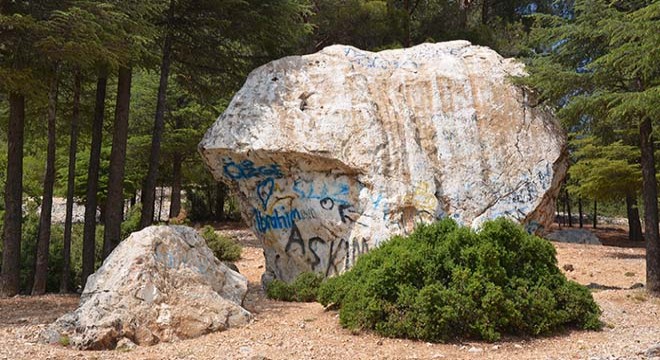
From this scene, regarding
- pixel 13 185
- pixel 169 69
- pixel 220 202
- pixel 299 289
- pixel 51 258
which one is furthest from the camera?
pixel 220 202

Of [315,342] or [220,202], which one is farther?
[220,202]

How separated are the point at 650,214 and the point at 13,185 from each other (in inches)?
400

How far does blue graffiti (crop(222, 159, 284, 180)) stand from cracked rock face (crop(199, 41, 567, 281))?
0.02 m

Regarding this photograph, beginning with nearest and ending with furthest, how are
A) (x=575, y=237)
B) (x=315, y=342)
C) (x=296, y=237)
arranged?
1. (x=315, y=342)
2. (x=296, y=237)
3. (x=575, y=237)

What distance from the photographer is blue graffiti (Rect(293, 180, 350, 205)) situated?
34.3 ft

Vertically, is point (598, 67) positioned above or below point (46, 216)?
above

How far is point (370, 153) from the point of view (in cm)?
1038

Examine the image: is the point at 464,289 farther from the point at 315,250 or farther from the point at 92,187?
the point at 92,187

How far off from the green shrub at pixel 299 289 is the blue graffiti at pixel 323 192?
125cm

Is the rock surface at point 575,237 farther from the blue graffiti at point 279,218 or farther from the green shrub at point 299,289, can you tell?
the green shrub at point 299,289

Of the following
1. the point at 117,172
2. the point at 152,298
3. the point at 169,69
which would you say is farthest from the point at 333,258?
the point at 169,69

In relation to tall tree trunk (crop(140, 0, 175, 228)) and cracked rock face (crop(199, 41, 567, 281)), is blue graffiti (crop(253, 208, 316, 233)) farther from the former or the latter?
tall tree trunk (crop(140, 0, 175, 228))

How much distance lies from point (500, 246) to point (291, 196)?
4.07 meters

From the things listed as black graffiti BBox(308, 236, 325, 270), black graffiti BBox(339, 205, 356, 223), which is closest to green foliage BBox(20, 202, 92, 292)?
black graffiti BBox(308, 236, 325, 270)
